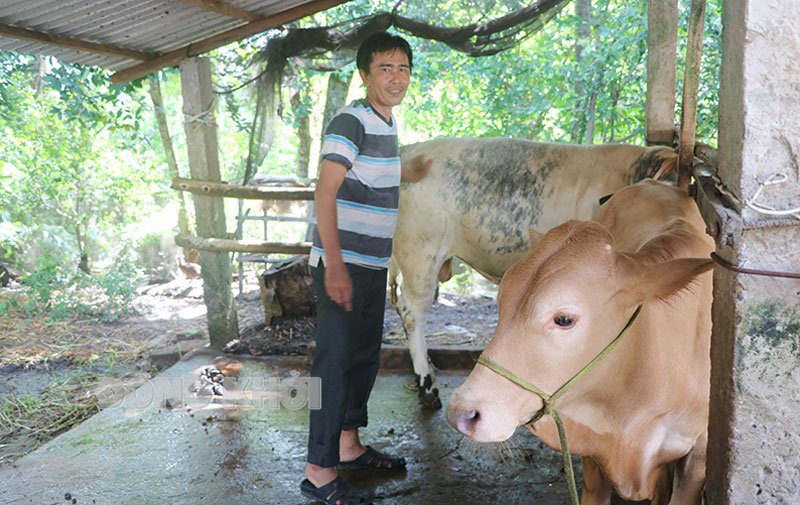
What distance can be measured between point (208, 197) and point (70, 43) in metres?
Answer: 1.53

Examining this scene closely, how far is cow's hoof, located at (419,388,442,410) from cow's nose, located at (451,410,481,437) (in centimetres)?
237

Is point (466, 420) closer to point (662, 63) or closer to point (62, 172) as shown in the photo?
point (662, 63)

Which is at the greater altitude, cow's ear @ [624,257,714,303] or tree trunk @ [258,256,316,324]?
cow's ear @ [624,257,714,303]

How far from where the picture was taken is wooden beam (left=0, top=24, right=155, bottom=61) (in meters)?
3.42

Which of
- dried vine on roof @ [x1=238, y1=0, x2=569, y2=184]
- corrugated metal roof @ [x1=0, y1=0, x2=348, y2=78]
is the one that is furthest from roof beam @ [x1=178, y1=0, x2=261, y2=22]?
dried vine on roof @ [x1=238, y1=0, x2=569, y2=184]

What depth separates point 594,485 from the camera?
7.15 feet

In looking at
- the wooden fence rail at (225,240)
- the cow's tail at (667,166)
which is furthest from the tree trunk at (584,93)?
the wooden fence rail at (225,240)

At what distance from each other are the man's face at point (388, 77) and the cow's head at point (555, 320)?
139 centimetres

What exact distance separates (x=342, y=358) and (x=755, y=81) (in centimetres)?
193

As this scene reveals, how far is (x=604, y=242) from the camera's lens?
1.60 meters

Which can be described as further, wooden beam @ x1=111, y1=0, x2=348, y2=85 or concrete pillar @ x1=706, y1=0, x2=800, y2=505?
wooden beam @ x1=111, y1=0, x2=348, y2=85

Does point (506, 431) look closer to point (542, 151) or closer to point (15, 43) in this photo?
point (542, 151)

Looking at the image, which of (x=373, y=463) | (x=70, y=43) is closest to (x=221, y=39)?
(x=70, y=43)

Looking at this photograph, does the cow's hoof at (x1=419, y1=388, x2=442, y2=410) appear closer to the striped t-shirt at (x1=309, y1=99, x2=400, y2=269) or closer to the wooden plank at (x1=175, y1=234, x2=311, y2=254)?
the striped t-shirt at (x1=309, y1=99, x2=400, y2=269)
